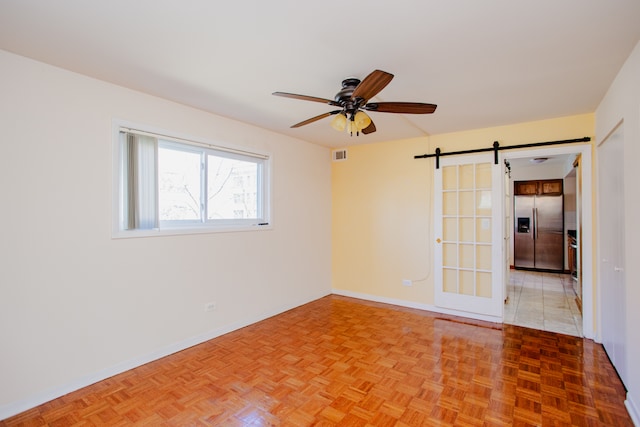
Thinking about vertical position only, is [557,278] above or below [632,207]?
below

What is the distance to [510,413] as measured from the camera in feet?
7.16

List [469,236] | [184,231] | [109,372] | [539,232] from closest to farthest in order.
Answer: [109,372] → [184,231] → [469,236] → [539,232]

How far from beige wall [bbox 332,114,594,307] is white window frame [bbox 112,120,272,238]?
1.58m

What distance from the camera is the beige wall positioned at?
14.9ft

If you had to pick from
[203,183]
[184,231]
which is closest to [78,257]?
[184,231]

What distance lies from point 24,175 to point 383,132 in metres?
3.72

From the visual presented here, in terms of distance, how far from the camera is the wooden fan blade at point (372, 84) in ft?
6.03

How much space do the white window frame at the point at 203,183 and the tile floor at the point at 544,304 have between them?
3.55 metres

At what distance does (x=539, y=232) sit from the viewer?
735 cm

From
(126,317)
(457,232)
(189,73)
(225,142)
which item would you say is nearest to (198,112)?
(225,142)

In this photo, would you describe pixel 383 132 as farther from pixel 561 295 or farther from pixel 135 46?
pixel 561 295

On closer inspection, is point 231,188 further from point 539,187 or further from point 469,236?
point 539,187

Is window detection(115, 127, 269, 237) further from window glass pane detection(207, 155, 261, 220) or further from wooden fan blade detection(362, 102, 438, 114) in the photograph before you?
wooden fan blade detection(362, 102, 438, 114)

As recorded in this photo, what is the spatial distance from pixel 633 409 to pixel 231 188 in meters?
4.00
